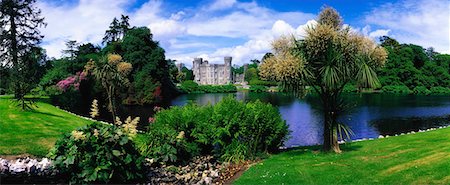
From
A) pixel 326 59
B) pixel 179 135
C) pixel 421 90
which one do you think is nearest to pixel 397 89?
pixel 421 90

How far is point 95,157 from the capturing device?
11.4 m

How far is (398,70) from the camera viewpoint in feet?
325

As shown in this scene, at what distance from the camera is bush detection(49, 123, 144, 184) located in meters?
11.2

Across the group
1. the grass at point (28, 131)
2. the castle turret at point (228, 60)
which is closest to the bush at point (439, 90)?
the grass at point (28, 131)

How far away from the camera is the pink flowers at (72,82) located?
57.6 meters

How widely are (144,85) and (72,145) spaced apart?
4908 cm

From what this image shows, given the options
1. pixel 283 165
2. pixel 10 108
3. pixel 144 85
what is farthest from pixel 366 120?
pixel 144 85

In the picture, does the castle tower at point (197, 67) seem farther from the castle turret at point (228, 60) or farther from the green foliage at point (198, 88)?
the green foliage at point (198, 88)

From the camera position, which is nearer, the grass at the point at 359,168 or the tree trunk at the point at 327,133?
the grass at the point at 359,168

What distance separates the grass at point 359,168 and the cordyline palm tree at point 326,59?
2355mm

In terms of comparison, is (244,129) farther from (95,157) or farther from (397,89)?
(397,89)

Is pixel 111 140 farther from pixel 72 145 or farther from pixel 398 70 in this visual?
pixel 398 70

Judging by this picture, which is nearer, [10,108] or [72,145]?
[72,145]

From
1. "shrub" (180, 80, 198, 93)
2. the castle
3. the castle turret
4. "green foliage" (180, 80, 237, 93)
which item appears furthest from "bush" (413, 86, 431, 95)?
the castle turret
